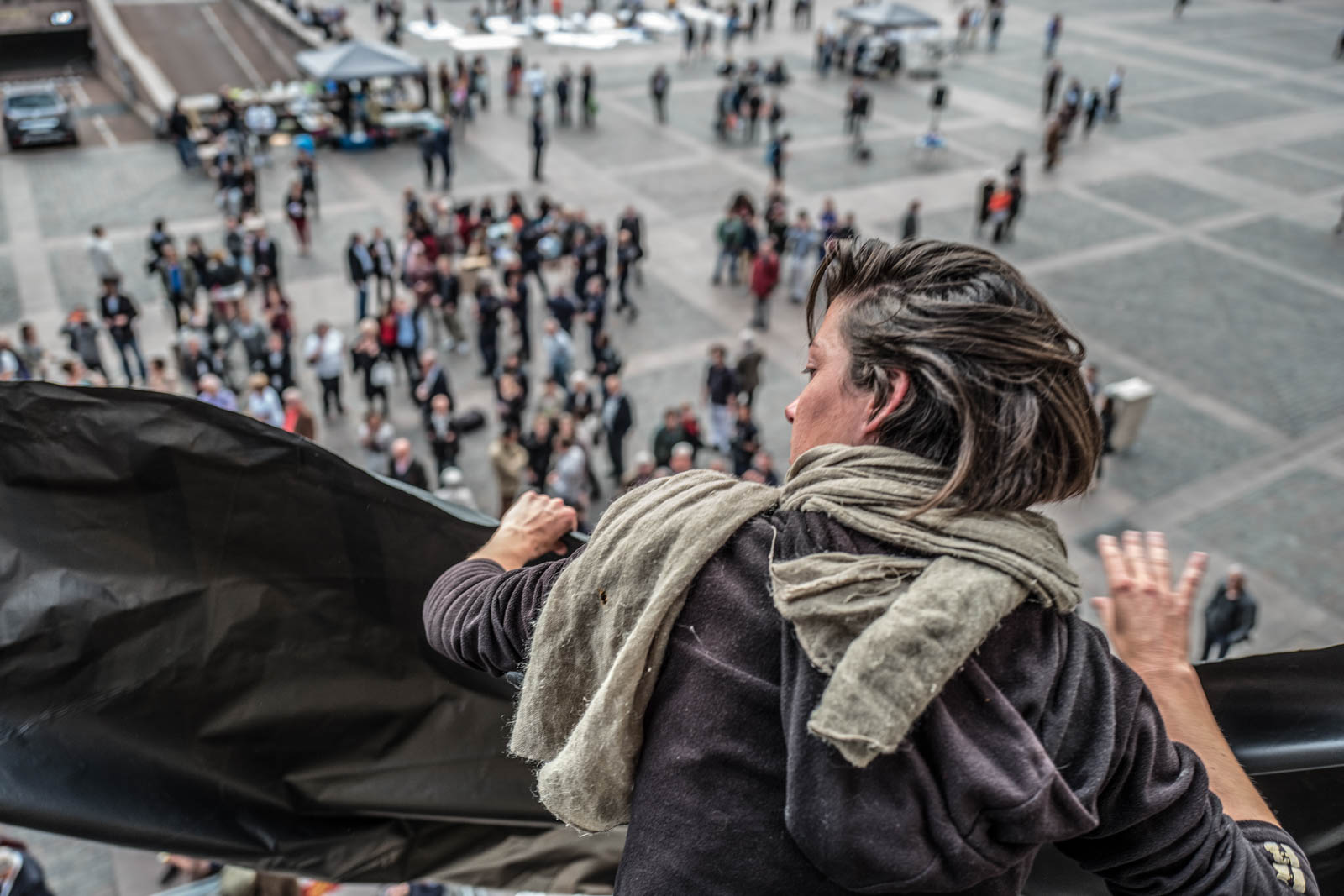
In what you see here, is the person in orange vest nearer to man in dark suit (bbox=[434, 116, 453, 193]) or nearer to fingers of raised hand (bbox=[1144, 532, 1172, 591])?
man in dark suit (bbox=[434, 116, 453, 193])

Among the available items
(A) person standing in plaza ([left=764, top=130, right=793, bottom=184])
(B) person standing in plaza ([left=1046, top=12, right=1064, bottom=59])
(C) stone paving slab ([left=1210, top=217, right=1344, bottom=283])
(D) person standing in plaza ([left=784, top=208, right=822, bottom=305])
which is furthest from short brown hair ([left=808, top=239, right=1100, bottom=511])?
(B) person standing in plaza ([left=1046, top=12, right=1064, bottom=59])

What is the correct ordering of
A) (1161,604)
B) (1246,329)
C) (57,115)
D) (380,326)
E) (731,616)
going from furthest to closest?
1. (57,115)
2. (1246,329)
3. (380,326)
4. (1161,604)
5. (731,616)

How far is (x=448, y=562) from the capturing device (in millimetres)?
2678

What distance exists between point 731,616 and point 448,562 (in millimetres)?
1276

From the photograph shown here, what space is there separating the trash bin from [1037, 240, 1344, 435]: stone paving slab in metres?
2.75

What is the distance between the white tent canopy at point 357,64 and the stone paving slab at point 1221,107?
2242cm

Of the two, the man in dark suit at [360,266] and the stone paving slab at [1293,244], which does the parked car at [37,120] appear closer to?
the man in dark suit at [360,266]

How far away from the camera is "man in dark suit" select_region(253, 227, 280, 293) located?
16.6 meters

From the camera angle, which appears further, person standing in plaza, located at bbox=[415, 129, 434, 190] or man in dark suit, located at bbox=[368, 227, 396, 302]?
person standing in plaza, located at bbox=[415, 129, 434, 190]

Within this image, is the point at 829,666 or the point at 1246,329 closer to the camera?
the point at 829,666

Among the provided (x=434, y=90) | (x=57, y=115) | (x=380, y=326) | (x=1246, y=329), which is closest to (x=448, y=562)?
(x=380, y=326)

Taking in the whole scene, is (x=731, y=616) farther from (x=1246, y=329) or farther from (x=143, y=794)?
(x=1246, y=329)

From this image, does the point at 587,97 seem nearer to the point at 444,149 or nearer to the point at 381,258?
the point at 444,149

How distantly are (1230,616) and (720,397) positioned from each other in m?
6.55
